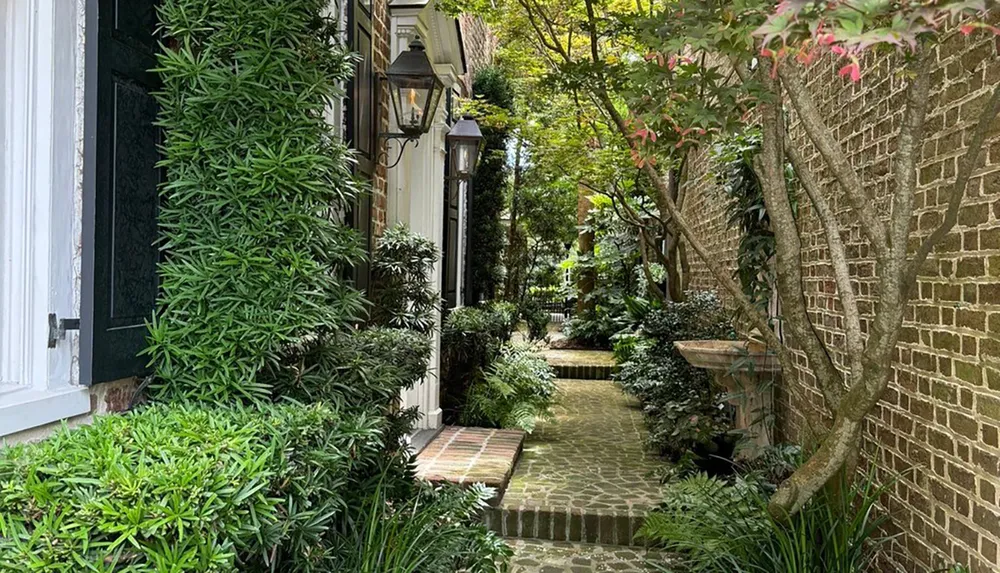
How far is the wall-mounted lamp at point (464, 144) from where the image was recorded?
6.25 meters

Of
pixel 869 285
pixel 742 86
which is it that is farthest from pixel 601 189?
pixel 742 86

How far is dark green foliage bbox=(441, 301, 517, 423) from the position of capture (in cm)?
670

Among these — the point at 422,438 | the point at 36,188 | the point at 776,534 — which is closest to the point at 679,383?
the point at 422,438

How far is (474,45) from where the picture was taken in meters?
9.14

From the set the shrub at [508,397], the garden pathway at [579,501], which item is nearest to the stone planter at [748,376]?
the garden pathway at [579,501]

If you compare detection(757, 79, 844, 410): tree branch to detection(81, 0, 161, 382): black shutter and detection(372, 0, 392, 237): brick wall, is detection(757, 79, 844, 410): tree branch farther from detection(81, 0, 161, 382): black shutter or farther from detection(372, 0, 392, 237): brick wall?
detection(372, 0, 392, 237): brick wall

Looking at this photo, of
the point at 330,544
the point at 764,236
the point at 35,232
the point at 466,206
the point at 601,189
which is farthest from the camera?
the point at 601,189

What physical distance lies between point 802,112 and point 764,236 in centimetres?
266

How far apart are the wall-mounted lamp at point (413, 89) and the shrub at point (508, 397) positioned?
9.80 ft

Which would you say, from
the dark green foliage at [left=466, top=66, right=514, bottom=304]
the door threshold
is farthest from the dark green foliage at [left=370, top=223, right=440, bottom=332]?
the dark green foliage at [left=466, top=66, right=514, bottom=304]

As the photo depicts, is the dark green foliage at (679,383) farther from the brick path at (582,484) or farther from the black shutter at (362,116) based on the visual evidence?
the black shutter at (362,116)

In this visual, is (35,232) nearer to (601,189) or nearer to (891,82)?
(891,82)

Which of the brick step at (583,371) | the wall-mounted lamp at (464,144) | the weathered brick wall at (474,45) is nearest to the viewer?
the wall-mounted lamp at (464,144)

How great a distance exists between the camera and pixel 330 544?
291cm
